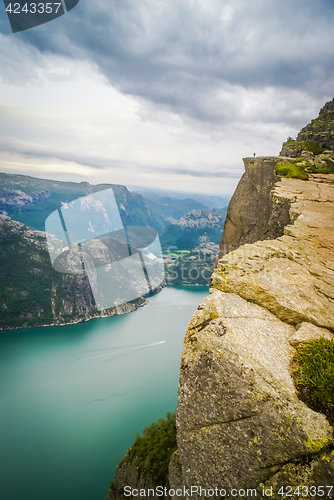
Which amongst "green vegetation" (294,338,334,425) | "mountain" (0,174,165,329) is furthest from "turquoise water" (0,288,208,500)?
"green vegetation" (294,338,334,425)

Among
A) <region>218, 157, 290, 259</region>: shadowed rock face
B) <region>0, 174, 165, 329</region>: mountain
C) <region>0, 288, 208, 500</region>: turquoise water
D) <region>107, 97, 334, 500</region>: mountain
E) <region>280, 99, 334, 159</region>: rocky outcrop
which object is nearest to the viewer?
<region>107, 97, 334, 500</region>: mountain

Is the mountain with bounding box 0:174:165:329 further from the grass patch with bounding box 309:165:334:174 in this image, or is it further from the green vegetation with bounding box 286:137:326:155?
the grass patch with bounding box 309:165:334:174

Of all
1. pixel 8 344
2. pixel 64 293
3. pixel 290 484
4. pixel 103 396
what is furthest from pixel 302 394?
pixel 64 293

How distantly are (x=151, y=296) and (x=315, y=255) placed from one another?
107 meters

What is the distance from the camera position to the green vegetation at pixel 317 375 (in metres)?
2.56

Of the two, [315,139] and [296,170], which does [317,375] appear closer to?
[296,170]

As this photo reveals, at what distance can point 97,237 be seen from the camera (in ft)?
411

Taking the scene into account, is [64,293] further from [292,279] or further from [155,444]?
[292,279]

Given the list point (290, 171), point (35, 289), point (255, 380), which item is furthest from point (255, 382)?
point (35, 289)

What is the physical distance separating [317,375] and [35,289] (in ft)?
363

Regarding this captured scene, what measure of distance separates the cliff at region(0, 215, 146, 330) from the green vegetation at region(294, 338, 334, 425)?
3720 inches

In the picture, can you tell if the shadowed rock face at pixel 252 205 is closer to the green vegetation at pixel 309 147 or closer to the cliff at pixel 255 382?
the cliff at pixel 255 382

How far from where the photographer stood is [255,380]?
9.11 feet

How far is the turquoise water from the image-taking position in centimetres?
2948
